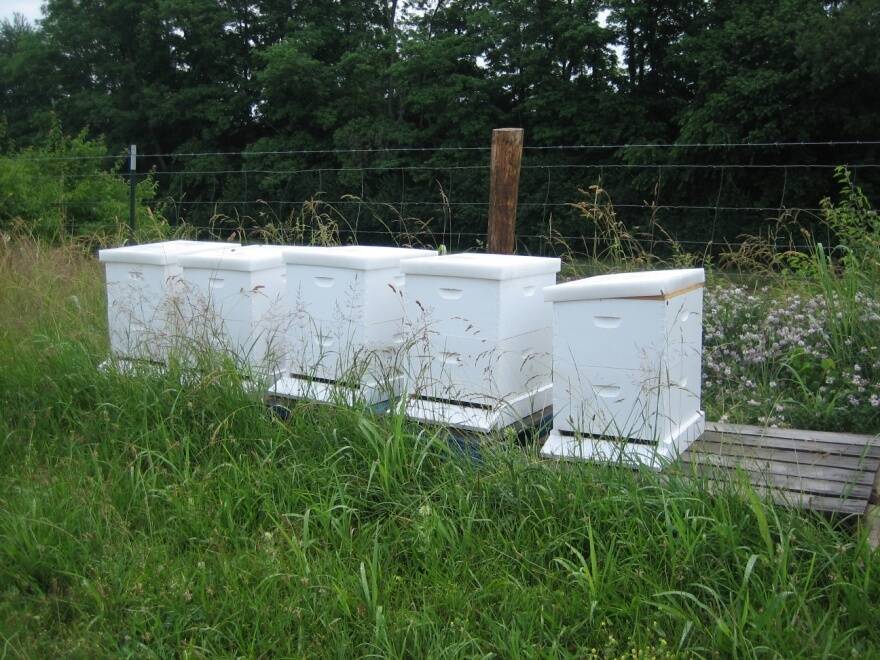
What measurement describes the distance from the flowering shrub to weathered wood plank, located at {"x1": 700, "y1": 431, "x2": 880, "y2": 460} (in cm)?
34

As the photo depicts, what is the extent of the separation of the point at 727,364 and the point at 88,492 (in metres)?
2.88

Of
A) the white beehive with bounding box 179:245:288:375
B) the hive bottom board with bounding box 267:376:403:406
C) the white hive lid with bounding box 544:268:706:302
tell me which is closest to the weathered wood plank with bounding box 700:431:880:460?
the white hive lid with bounding box 544:268:706:302

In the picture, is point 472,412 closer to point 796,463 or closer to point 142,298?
point 796,463

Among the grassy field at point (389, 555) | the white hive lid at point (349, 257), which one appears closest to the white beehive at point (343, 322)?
the white hive lid at point (349, 257)

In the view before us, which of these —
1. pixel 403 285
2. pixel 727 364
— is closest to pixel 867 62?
pixel 727 364

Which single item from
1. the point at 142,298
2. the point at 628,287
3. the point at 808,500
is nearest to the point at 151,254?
the point at 142,298

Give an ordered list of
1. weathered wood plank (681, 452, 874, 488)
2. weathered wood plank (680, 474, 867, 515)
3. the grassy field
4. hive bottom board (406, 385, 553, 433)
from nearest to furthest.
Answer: the grassy field → weathered wood plank (680, 474, 867, 515) → weathered wood plank (681, 452, 874, 488) → hive bottom board (406, 385, 553, 433)

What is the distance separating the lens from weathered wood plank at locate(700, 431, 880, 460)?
308 cm

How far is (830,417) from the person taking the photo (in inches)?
146

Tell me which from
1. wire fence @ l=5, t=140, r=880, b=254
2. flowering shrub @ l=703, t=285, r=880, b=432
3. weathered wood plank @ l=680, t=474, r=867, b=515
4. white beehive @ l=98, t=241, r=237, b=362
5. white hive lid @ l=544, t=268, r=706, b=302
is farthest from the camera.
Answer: wire fence @ l=5, t=140, r=880, b=254

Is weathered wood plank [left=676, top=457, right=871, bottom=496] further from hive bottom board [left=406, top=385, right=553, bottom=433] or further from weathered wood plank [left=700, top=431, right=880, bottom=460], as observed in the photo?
hive bottom board [left=406, top=385, right=553, bottom=433]

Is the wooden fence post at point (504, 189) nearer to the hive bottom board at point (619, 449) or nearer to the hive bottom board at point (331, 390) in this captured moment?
the hive bottom board at point (331, 390)

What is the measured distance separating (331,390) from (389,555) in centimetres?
97

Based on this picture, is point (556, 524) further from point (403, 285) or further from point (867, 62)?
point (867, 62)
